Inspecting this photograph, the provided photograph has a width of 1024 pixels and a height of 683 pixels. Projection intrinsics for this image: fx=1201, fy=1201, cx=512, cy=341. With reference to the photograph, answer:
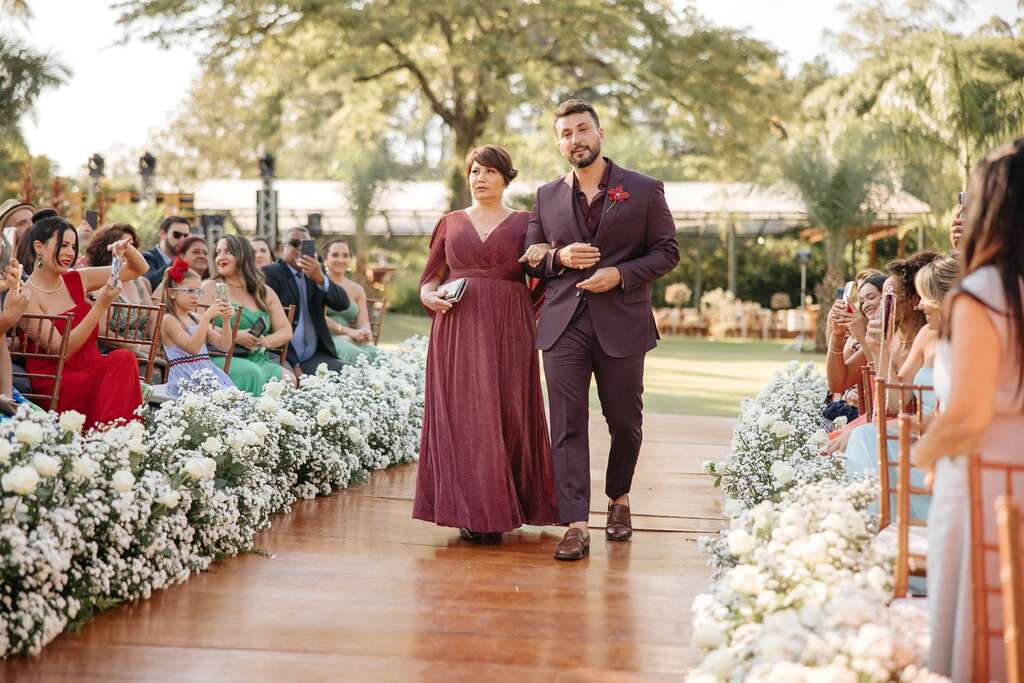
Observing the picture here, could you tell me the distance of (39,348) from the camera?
6.11 meters

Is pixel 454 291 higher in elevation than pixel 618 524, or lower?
higher

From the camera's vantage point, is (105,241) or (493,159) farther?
(105,241)

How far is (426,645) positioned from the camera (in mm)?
4152

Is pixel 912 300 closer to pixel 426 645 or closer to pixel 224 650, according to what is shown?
pixel 426 645

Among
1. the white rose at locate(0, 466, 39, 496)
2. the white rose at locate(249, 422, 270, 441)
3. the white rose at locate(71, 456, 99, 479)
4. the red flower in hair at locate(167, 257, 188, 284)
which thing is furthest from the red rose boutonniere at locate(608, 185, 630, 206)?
the red flower in hair at locate(167, 257, 188, 284)

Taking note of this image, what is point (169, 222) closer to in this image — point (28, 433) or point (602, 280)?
point (602, 280)

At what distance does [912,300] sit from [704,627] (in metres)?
2.99

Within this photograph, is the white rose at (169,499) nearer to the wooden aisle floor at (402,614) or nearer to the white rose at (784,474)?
the wooden aisle floor at (402,614)

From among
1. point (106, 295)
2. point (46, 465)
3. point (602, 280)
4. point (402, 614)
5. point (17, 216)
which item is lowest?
point (402, 614)

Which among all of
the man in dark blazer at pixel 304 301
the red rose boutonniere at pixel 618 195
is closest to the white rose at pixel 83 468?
the red rose boutonniere at pixel 618 195

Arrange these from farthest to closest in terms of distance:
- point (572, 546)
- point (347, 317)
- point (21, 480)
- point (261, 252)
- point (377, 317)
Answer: point (377, 317) < point (347, 317) < point (261, 252) < point (572, 546) < point (21, 480)

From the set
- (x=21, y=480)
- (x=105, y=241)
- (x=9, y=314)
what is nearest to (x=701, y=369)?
(x=105, y=241)

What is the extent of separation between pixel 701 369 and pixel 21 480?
1681 centimetres

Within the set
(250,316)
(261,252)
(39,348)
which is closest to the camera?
(39,348)
